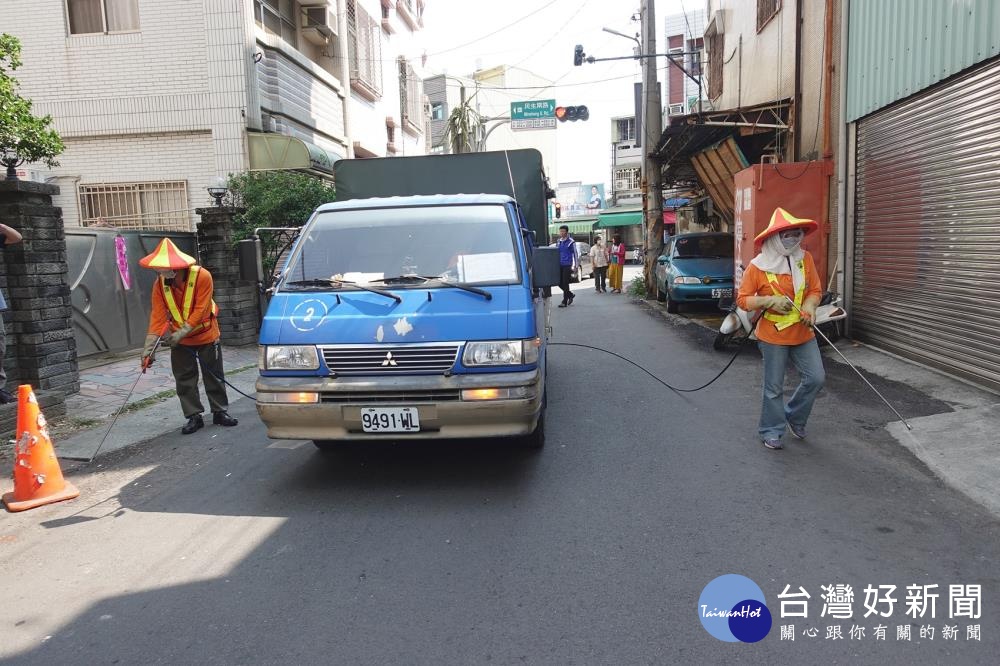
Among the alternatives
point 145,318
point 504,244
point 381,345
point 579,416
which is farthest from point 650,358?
point 145,318

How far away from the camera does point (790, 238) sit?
5.53 metres

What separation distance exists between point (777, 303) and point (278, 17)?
1590 centimetres

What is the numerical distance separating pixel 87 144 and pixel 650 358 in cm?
1258

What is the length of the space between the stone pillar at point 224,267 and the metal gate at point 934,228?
30.8ft

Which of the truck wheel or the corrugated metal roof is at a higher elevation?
the corrugated metal roof

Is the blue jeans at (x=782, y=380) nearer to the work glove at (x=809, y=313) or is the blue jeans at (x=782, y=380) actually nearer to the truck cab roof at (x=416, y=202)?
the work glove at (x=809, y=313)

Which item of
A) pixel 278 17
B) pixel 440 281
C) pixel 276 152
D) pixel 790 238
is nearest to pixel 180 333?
pixel 440 281

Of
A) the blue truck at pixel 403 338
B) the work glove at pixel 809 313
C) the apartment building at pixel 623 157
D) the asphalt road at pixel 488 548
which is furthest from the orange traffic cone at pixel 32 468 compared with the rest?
the apartment building at pixel 623 157

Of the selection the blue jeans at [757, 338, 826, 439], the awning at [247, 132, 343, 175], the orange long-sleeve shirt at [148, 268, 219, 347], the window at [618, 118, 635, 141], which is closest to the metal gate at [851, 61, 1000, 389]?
the blue jeans at [757, 338, 826, 439]

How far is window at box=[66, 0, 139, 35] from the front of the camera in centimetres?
1466

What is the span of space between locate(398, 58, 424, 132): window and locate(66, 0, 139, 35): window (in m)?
14.6

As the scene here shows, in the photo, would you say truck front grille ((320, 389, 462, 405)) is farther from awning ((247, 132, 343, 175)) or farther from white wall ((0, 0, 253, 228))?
white wall ((0, 0, 253, 228))

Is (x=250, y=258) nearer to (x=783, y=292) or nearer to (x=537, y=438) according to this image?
(x=537, y=438)

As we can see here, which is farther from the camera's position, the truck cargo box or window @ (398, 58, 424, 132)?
window @ (398, 58, 424, 132)
